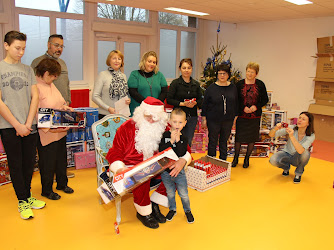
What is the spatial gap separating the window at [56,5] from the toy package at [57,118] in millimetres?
3676

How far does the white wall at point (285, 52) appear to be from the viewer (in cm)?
664

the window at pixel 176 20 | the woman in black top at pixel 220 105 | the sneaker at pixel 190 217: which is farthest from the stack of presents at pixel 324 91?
the sneaker at pixel 190 217

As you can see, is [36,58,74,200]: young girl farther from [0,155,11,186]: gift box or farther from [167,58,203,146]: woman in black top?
→ [167,58,203,146]: woman in black top

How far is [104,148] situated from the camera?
333 centimetres

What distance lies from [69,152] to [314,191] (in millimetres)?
3225

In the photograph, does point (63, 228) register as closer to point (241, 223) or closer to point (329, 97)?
point (241, 223)

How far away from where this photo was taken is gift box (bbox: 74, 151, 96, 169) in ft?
14.8

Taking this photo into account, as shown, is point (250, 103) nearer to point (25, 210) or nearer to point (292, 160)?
point (292, 160)

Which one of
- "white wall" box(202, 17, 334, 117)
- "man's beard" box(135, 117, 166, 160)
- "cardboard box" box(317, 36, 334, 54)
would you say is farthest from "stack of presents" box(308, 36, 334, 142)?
"man's beard" box(135, 117, 166, 160)

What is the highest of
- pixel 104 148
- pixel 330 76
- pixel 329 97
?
pixel 330 76

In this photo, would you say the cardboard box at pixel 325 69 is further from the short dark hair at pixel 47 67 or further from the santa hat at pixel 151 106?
the short dark hair at pixel 47 67

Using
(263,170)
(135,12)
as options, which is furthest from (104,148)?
(135,12)

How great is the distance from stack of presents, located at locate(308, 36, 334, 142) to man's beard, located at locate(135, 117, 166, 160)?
14.6ft

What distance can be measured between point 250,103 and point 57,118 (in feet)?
8.54
